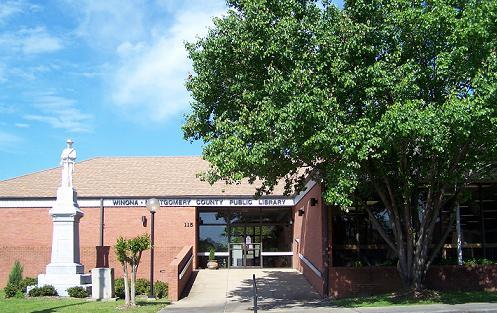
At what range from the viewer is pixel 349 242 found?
20641 mm

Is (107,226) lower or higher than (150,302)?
higher

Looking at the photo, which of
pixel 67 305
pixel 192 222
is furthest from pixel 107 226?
pixel 67 305

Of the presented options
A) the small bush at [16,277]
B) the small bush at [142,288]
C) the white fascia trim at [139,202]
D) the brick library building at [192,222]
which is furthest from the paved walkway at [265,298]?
the small bush at [16,277]

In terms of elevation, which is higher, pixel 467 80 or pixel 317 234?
pixel 467 80

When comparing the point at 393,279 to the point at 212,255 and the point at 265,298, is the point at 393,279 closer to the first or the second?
the point at 265,298

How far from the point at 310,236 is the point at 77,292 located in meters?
9.85

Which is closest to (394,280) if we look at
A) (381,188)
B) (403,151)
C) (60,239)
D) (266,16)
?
(381,188)

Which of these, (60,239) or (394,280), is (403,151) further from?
(60,239)

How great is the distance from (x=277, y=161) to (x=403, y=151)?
11.6 feet

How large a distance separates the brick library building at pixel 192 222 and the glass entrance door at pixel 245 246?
Result: 5 centimetres

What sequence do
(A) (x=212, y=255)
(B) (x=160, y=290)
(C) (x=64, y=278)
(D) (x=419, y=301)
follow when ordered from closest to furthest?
(D) (x=419, y=301) → (B) (x=160, y=290) → (C) (x=64, y=278) → (A) (x=212, y=255)

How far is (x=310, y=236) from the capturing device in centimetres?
2444

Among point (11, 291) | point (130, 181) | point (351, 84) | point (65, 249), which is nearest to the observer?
point (351, 84)

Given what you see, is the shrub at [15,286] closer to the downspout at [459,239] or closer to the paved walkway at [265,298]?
the paved walkway at [265,298]
